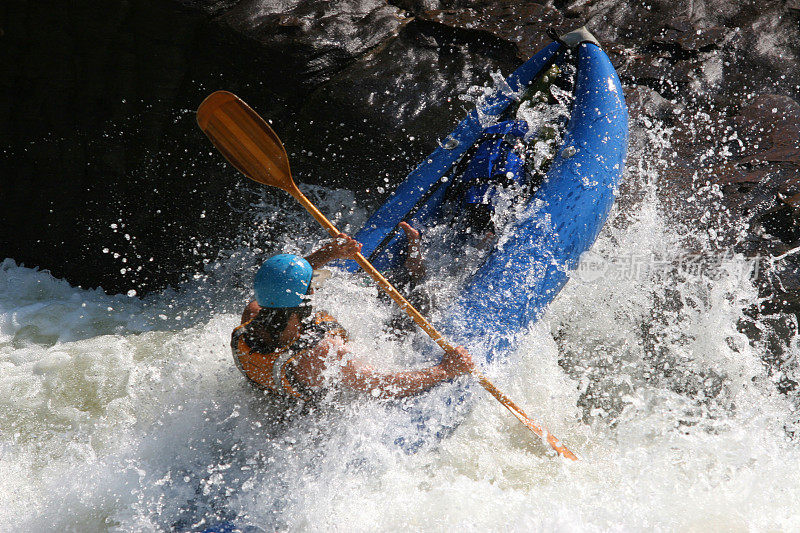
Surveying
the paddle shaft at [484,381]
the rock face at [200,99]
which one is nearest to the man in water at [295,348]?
the paddle shaft at [484,381]

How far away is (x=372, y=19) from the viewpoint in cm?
447

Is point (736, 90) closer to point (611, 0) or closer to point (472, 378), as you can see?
point (611, 0)

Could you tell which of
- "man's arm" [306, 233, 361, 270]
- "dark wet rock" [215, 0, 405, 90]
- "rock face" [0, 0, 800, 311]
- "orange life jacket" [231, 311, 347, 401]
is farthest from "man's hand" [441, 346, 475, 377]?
"dark wet rock" [215, 0, 405, 90]

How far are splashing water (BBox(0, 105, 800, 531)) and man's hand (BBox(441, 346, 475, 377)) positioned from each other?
11.1 inches

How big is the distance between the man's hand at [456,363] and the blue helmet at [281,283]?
719 mm

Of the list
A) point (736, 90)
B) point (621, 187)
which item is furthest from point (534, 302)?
point (736, 90)

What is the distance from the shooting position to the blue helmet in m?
2.27

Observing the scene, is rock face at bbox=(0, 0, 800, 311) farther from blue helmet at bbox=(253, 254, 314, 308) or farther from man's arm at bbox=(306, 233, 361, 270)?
blue helmet at bbox=(253, 254, 314, 308)

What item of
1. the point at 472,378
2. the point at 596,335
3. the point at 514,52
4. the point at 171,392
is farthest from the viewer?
the point at 514,52

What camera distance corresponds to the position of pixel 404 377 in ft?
8.34

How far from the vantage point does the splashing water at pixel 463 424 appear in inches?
98.0

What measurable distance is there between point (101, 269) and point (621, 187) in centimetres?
357

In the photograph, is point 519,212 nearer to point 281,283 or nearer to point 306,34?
point 281,283

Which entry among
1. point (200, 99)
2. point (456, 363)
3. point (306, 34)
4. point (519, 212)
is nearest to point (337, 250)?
point (456, 363)
